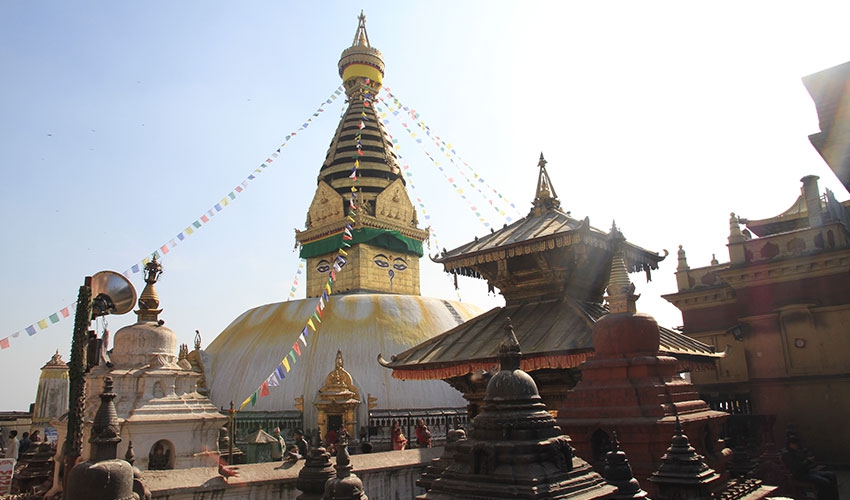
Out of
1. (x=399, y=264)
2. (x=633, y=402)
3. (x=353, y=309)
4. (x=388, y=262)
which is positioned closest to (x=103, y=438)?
(x=633, y=402)

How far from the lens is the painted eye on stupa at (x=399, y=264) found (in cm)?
2875

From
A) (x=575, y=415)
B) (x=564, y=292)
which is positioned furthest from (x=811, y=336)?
(x=575, y=415)

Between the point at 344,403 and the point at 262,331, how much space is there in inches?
258

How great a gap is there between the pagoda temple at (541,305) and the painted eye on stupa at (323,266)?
1787cm

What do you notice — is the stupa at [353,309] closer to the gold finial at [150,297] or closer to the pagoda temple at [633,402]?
the gold finial at [150,297]

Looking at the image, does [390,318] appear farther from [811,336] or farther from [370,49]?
[370,49]

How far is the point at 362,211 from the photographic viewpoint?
91.6 ft

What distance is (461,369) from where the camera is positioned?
375 inches

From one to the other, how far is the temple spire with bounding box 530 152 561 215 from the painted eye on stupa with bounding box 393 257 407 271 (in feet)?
55.6

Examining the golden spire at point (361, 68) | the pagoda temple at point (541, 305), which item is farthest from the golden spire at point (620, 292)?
the golden spire at point (361, 68)

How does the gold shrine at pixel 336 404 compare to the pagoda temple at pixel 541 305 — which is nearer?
the pagoda temple at pixel 541 305

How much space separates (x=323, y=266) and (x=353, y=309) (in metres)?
5.99

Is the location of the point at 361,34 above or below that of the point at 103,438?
above

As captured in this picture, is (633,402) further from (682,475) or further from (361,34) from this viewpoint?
(361,34)
